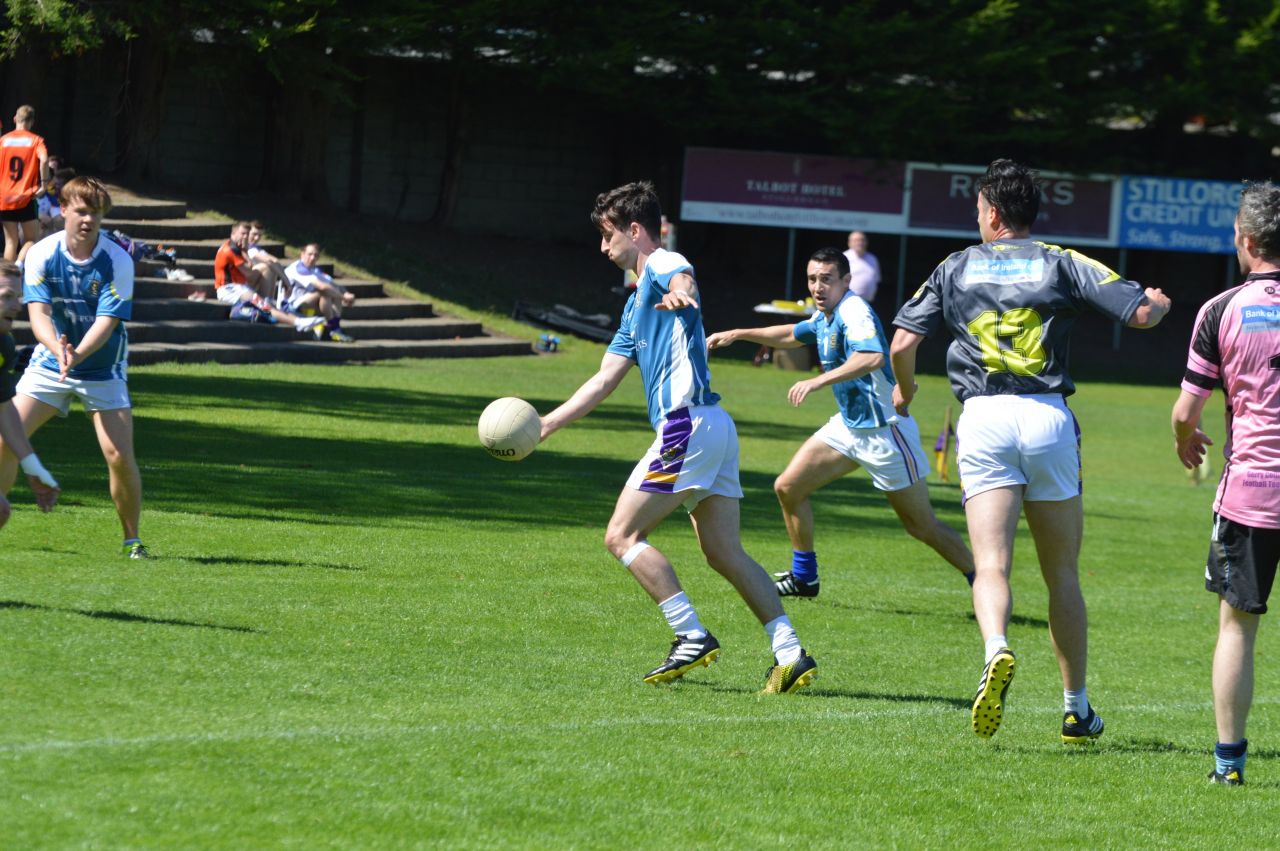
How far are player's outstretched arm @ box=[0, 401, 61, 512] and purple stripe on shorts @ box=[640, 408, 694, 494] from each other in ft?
9.14

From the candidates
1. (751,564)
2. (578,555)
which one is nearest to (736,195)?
(578,555)

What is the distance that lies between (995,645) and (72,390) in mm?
5598

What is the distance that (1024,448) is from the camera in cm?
654

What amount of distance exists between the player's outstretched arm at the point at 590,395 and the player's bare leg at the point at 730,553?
66 centimetres

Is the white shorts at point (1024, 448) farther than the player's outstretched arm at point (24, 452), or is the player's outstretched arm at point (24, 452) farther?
the player's outstretched arm at point (24, 452)

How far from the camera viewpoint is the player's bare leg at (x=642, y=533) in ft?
24.2

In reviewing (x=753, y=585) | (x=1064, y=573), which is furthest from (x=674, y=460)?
(x=1064, y=573)


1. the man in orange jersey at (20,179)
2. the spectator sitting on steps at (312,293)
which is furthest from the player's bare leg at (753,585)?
the spectator sitting on steps at (312,293)

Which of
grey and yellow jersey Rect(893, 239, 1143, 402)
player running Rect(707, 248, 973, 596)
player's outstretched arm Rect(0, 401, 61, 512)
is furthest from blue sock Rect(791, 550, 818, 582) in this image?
player's outstretched arm Rect(0, 401, 61, 512)

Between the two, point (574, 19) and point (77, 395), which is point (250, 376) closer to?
point (77, 395)

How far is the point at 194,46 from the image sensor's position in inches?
1193

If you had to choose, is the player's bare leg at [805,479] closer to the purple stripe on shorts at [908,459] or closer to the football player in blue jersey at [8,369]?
the purple stripe on shorts at [908,459]

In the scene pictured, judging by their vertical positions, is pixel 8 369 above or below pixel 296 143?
below

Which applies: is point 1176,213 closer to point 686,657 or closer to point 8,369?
point 686,657
